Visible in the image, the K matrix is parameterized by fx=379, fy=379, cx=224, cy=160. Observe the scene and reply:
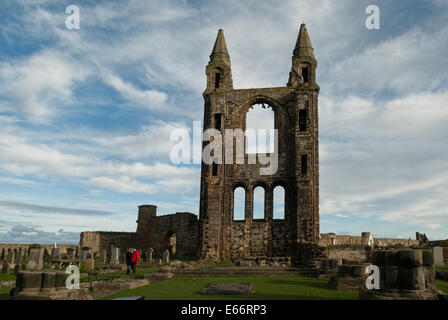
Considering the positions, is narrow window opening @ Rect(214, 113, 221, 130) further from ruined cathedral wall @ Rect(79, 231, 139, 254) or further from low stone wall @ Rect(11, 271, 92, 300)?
low stone wall @ Rect(11, 271, 92, 300)

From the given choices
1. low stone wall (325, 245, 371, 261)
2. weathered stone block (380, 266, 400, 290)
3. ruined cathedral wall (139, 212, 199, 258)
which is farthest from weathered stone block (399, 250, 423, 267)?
ruined cathedral wall (139, 212, 199, 258)

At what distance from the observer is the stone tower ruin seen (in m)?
22.0

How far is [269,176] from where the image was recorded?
23312 millimetres

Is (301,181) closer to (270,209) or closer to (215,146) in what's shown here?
(270,209)

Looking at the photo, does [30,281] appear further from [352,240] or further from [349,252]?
[352,240]

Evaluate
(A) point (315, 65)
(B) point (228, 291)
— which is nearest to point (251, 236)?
(A) point (315, 65)

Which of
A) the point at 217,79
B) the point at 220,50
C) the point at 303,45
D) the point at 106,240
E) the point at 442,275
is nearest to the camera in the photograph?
the point at 442,275

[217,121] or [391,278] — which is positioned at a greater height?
[217,121]

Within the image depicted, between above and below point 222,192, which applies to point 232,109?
above

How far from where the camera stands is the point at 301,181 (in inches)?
861

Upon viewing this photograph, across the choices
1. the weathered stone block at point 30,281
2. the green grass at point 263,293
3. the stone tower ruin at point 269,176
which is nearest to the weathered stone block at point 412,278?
the green grass at point 263,293

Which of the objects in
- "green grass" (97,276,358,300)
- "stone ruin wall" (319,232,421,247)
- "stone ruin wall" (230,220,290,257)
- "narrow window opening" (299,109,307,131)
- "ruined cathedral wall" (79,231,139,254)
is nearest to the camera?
"green grass" (97,276,358,300)

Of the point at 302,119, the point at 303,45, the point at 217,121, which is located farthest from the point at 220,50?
the point at 302,119
